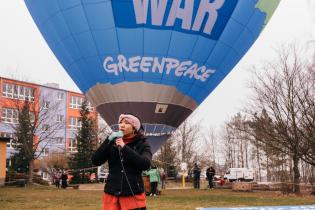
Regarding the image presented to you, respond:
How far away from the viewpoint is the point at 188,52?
41.4 ft

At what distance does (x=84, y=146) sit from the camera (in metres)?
45.1

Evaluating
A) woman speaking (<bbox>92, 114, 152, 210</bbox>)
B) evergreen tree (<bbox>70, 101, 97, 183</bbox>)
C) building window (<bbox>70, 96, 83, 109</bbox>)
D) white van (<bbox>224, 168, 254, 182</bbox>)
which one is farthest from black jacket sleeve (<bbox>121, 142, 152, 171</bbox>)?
building window (<bbox>70, 96, 83, 109</bbox>)

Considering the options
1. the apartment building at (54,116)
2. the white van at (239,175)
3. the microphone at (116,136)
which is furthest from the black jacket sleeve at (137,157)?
the apartment building at (54,116)

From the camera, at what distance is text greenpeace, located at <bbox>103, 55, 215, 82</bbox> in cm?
1238

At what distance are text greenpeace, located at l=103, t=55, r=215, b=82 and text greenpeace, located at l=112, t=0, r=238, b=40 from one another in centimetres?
83

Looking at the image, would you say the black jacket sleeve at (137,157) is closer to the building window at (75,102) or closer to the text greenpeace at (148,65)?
the text greenpeace at (148,65)

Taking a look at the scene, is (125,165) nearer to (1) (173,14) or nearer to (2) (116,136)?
(2) (116,136)

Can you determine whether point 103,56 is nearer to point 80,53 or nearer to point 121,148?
point 80,53

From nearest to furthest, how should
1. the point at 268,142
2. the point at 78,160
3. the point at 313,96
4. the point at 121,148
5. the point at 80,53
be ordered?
the point at 121,148 → the point at 80,53 → the point at 313,96 → the point at 268,142 → the point at 78,160

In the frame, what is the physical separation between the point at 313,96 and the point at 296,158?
10.5 feet

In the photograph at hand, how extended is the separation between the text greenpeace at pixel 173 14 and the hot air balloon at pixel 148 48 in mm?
25

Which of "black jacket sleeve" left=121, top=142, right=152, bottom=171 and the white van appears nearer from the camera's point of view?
"black jacket sleeve" left=121, top=142, right=152, bottom=171

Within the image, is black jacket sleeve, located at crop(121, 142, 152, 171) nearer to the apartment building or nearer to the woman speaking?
the woman speaking

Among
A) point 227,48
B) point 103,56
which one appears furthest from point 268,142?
point 103,56
